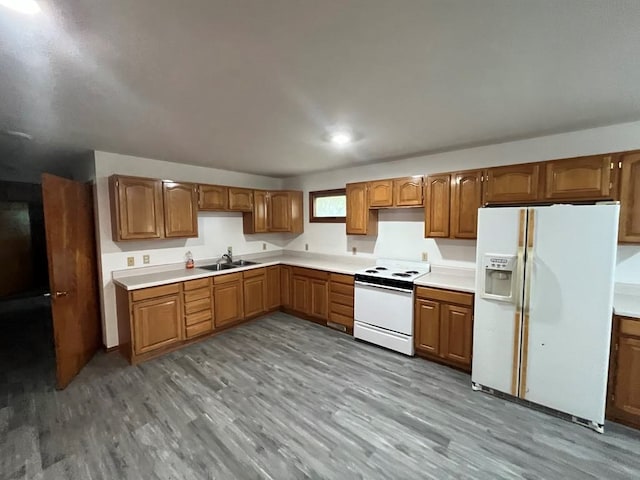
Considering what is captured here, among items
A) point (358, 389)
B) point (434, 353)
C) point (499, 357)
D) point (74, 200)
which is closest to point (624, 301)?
point (499, 357)

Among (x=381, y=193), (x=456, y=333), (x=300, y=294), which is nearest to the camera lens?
(x=456, y=333)

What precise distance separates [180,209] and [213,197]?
53 centimetres

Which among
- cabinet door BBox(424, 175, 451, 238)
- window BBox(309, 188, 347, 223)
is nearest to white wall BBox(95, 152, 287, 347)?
window BBox(309, 188, 347, 223)

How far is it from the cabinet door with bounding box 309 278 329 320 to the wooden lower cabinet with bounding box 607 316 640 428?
2.92 metres

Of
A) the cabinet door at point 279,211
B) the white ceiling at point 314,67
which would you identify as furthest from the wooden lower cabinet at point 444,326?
the cabinet door at point 279,211

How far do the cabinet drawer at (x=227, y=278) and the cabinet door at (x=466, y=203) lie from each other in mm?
2966

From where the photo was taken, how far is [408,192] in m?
3.48

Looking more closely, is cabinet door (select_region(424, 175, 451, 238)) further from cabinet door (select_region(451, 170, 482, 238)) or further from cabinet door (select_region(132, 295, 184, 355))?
cabinet door (select_region(132, 295, 184, 355))

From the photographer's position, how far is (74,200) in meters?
2.98

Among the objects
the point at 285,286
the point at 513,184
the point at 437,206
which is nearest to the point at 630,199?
the point at 513,184

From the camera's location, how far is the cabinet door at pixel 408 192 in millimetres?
3385

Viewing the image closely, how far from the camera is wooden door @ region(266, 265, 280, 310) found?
4.52m

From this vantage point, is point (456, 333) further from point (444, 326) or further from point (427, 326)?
point (427, 326)

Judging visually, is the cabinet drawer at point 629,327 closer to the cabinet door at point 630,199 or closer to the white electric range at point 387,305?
the cabinet door at point 630,199
